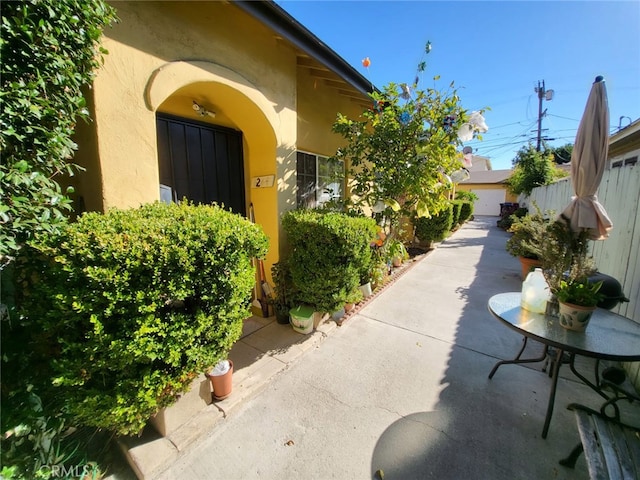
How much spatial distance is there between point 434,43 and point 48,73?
6232mm

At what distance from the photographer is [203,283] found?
214 cm

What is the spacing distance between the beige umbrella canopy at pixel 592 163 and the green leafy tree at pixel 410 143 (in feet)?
5.79

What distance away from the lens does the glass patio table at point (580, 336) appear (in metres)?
2.12

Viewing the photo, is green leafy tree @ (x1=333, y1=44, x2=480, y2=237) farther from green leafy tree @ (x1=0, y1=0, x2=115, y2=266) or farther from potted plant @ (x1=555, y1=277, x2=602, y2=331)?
green leafy tree @ (x1=0, y1=0, x2=115, y2=266)

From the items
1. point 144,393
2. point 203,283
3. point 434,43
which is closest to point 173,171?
point 203,283

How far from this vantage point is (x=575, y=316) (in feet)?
7.76

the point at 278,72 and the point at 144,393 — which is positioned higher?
the point at 278,72

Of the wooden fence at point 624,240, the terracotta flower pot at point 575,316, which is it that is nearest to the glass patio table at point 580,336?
the terracotta flower pot at point 575,316

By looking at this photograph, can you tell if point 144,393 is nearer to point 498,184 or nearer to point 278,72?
point 278,72

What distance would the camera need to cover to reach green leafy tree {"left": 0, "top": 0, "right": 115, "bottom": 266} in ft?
4.93

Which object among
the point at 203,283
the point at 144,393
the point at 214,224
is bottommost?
the point at 144,393

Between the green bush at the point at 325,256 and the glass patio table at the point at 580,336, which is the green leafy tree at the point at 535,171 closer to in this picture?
the glass patio table at the point at 580,336

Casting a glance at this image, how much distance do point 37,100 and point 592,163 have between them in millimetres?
5113

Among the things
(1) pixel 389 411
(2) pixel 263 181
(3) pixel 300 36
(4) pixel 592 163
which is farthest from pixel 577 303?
(3) pixel 300 36
